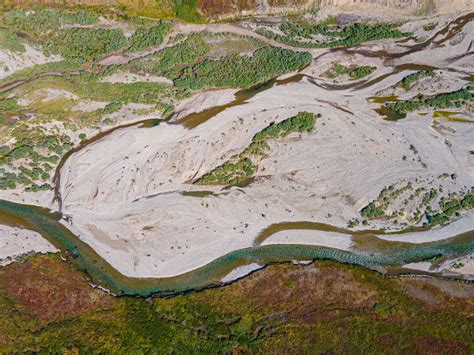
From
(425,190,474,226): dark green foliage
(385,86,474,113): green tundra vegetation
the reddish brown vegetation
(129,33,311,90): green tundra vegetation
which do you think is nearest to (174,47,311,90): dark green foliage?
(129,33,311,90): green tundra vegetation

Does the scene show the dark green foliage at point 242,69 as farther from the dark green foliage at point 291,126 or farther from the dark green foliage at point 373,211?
the dark green foliage at point 373,211

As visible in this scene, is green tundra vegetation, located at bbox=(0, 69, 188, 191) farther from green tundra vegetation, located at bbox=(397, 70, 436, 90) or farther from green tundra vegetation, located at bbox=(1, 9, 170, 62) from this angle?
green tundra vegetation, located at bbox=(397, 70, 436, 90)

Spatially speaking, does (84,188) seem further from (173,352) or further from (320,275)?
(320,275)

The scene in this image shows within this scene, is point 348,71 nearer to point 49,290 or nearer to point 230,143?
point 230,143

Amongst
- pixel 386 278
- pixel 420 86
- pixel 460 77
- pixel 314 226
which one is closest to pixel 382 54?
pixel 420 86

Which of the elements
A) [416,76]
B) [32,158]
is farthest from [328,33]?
[32,158]

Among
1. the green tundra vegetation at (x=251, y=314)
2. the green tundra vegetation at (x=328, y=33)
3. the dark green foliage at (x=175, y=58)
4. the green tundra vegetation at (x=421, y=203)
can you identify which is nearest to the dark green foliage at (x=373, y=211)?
the green tundra vegetation at (x=421, y=203)
